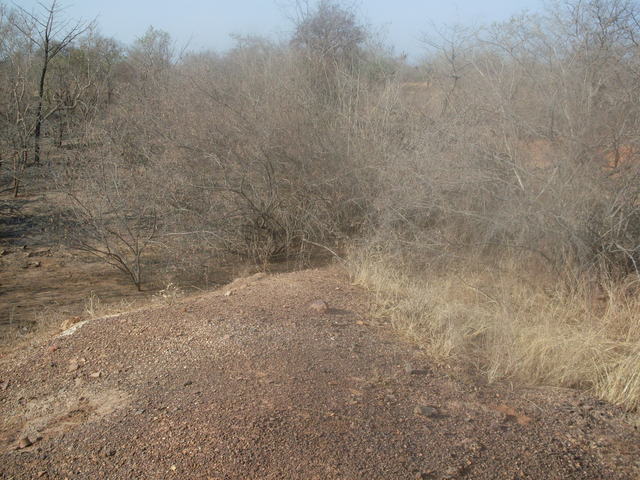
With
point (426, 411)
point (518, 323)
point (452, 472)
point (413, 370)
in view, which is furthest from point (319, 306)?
point (452, 472)

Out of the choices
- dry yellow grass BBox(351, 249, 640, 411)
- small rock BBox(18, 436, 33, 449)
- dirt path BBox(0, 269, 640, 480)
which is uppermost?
dry yellow grass BBox(351, 249, 640, 411)

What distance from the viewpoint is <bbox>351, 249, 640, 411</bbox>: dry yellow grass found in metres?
4.19

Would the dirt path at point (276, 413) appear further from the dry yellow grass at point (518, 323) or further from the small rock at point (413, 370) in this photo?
the dry yellow grass at point (518, 323)

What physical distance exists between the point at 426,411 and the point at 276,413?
34.6 inches

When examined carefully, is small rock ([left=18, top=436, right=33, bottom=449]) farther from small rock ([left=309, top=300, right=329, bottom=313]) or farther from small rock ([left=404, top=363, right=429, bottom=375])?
small rock ([left=309, top=300, right=329, bottom=313])

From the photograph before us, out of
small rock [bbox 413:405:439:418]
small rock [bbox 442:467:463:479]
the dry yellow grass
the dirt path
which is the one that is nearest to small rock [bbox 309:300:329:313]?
the dirt path

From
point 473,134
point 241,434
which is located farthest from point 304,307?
point 473,134

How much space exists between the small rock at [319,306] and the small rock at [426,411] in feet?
6.03

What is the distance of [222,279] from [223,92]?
2711mm

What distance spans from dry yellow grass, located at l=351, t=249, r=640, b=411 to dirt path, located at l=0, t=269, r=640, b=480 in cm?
25

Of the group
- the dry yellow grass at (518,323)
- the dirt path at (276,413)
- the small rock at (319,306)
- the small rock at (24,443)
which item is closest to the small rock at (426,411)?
the dirt path at (276,413)

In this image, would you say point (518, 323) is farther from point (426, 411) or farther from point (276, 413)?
point (276, 413)

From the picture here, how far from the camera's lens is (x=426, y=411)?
3.51m

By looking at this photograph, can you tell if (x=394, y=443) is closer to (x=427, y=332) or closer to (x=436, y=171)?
(x=427, y=332)
